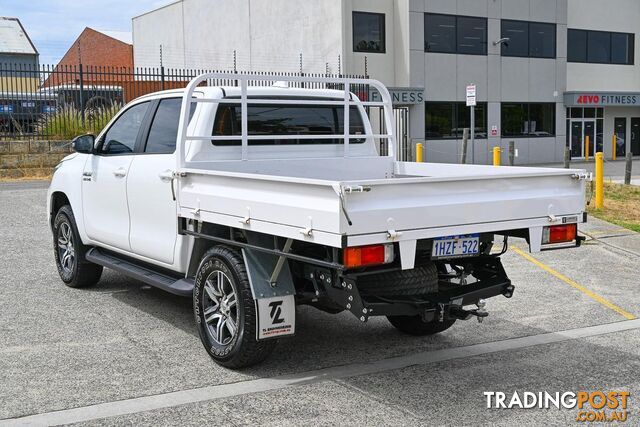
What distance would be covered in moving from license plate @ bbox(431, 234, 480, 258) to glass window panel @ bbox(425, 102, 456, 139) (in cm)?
2778

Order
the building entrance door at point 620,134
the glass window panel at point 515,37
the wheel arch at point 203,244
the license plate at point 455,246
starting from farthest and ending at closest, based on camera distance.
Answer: the building entrance door at point 620,134, the glass window panel at point 515,37, the wheel arch at point 203,244, the license plate at point 455,246

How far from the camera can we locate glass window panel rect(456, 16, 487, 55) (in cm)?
3331

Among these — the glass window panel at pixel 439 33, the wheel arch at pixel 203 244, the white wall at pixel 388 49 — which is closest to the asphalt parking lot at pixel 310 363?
the wheel arch at pixel 203 244

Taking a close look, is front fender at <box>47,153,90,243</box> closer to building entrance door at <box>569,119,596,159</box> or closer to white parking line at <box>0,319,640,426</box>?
white parking line at <box>0,319,640,426</box>

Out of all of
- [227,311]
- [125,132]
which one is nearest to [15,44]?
[125,132]

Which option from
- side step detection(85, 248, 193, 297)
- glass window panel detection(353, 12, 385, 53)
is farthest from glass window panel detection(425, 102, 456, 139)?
side step detection(85, 248, 193, 297)

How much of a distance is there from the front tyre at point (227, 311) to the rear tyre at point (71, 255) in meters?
2.69

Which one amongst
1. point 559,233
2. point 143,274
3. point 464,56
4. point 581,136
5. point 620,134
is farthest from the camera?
point 620,134

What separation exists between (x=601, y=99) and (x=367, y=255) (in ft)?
117

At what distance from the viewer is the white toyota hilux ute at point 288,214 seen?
193 inches

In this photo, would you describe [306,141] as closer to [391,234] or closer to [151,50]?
[391,234]

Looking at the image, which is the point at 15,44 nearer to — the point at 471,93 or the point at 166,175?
the point at 471,93

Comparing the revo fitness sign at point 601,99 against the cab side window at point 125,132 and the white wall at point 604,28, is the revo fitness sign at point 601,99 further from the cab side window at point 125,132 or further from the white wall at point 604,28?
the cab side window at point 125,132

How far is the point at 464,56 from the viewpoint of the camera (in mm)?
33500
